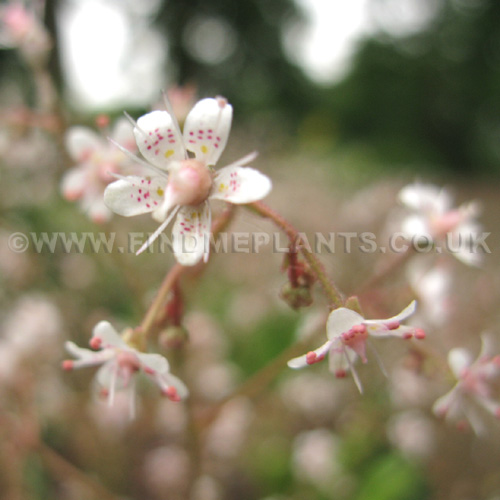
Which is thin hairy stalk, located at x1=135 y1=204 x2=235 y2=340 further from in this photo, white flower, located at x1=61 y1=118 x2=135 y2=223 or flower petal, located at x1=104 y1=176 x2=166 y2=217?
white flower, located at x1=61 y1=118 x2=135 y2=223

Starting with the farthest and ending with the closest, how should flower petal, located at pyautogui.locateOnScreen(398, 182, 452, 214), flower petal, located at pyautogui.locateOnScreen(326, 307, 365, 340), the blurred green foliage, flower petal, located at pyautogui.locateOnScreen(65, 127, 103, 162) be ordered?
1. the blurred green foliage
2. flower petal, located at pyautogui.locateOnScreen(65, 127, 103, 162)
3. flower petal, located at pyautogui.locateOnScreen(398, 182, 452, 214)
4. flower petal, located at pyautogui.locateOnScreen(326, 307, 365, 340)

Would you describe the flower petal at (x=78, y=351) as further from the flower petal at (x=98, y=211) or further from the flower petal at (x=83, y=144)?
the flower petal at (x=83, y=144)

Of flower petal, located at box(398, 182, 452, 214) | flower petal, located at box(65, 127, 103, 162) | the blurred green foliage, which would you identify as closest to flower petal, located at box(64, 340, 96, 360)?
flower petal, located at box(65, 127, 103, 162)

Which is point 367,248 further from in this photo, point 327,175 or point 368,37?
point 368,37

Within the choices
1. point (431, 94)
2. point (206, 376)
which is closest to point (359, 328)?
point (206, 376)

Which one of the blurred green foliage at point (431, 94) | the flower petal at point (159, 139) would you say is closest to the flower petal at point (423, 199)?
the flower petal at point (159, 139)

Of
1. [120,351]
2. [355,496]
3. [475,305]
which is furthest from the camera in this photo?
[475,305]

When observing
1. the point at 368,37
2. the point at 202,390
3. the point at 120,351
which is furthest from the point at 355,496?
the point at 368,37
